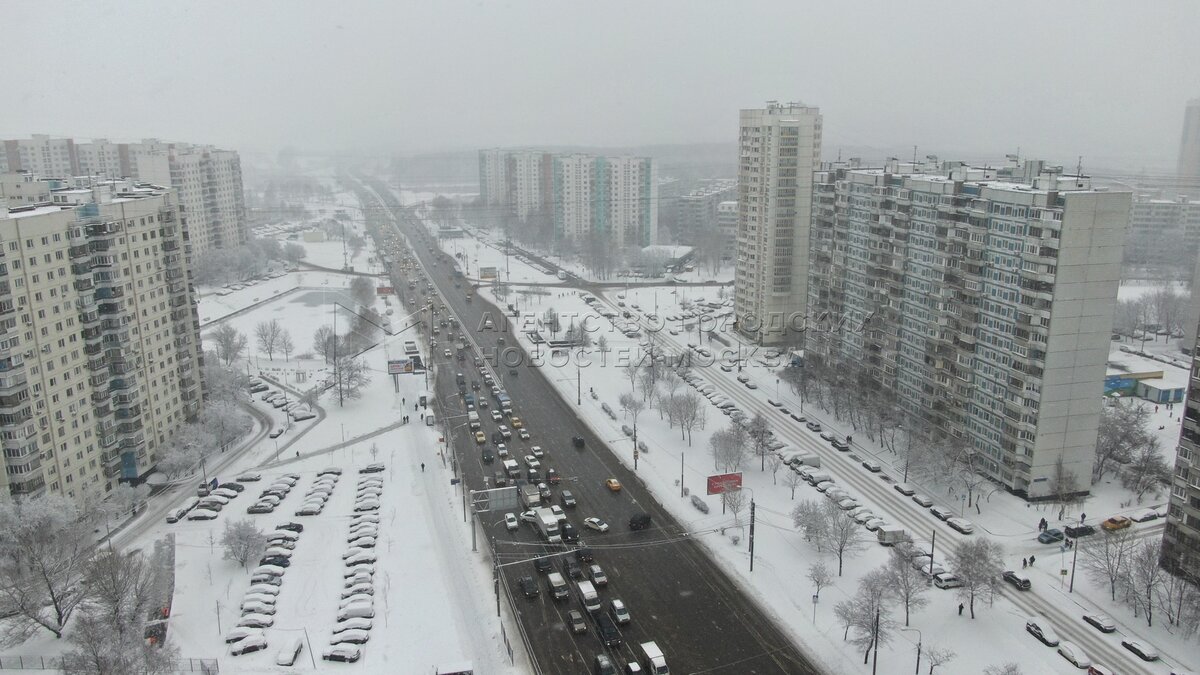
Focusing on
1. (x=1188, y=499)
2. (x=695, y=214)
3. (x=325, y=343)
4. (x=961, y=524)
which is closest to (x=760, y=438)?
(x=961, y=524)

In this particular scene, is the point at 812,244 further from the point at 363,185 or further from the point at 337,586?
the point at 363,185

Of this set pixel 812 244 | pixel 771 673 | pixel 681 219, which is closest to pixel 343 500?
pixel 771 673

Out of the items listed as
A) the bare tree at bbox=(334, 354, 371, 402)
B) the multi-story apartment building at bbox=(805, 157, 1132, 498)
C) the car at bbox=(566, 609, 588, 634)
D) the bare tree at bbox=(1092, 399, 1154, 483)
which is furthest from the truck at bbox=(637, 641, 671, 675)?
the bare tree at bbox=(334, 354, 371, 402)

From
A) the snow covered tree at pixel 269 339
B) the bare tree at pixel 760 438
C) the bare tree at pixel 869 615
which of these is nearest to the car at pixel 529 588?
the bare tree at pixel 869 615

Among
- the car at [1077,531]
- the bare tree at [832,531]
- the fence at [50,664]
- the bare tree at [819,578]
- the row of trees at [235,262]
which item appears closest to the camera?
the fence at [50,664]

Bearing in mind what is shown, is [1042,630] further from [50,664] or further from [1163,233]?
[1163,233]

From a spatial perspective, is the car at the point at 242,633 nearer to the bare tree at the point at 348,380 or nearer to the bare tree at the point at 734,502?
the bare tree at the point at 734,502

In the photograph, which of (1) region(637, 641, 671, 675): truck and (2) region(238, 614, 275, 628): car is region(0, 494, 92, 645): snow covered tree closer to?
(2) region(238, 614, 275, 628): car
